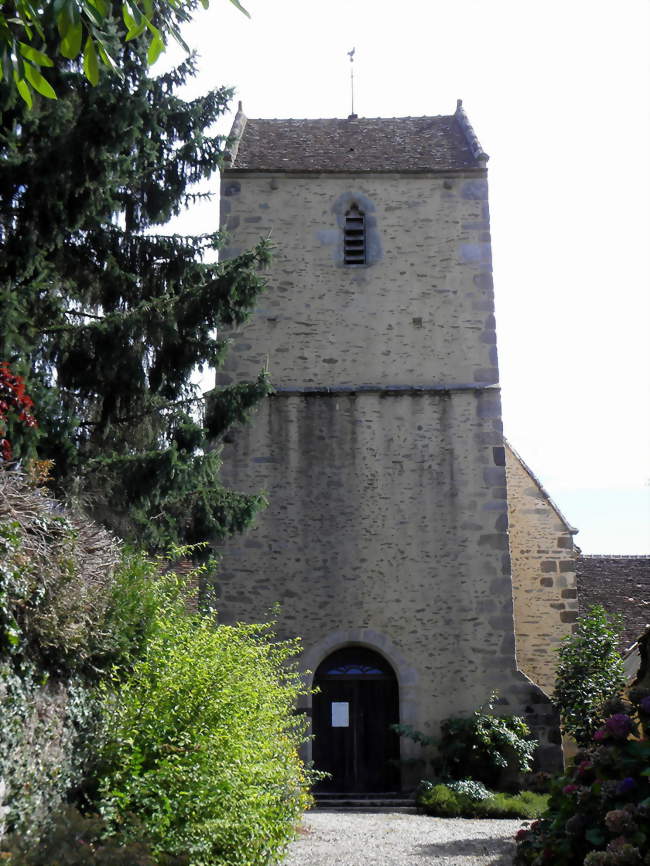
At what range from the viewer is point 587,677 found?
12805 mm

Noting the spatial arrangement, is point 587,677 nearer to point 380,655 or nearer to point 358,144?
point 380,655

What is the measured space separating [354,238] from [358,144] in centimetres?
246

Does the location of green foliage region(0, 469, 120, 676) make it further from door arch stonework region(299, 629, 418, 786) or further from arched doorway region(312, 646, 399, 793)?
arched doorway region(312, 646, 399, 793)

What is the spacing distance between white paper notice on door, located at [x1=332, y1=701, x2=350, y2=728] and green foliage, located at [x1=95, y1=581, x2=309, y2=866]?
5745 mm

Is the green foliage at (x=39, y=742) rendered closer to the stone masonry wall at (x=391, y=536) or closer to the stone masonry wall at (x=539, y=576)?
the stone masonry wall at (x=391, y=536)

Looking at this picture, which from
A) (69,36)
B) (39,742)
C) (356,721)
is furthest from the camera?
(356,721)

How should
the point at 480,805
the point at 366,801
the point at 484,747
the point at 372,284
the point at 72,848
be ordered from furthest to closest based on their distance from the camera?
the point at 372,284 → the point at 366,801 → the point at 484,747 → the point at 480,805 → the point at 72,848

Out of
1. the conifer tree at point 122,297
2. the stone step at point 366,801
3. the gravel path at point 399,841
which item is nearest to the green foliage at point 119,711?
the gravel path at point 399,841

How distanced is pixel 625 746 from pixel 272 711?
2628 millimetres

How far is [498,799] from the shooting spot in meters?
11.3

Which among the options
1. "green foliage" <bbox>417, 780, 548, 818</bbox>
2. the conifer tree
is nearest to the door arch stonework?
"green foliage" <bbox>417, 780, 548, 818</bbox>

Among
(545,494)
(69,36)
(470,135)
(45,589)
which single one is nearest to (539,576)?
(545,494)

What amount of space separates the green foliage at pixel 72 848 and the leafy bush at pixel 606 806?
2.51 metres

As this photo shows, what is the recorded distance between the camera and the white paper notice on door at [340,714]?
13250 millimetres
